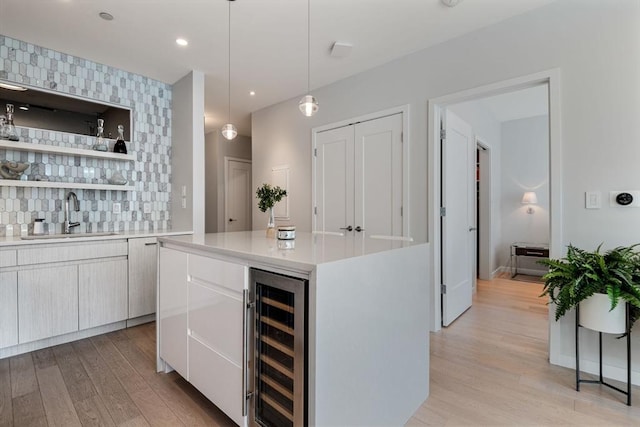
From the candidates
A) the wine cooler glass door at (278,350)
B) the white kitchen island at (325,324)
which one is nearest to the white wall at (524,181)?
the white kitchen island at (325,324)

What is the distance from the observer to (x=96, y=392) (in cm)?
198

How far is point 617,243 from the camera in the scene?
6.93 feet

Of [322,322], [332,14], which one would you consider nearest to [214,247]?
[322,322]

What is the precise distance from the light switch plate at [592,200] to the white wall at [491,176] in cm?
229

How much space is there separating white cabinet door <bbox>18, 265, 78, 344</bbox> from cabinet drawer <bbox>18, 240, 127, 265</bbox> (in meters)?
0.09

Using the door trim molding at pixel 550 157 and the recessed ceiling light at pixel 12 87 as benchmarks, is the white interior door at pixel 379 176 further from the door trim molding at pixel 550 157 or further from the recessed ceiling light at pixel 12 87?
the recessed ceiling light at pixel 12 87

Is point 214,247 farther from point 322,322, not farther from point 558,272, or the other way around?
point 558,272

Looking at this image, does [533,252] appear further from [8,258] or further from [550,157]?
[8,258]

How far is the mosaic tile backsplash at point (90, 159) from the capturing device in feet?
9.48

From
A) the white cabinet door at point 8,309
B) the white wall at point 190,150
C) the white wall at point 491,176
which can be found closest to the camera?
the white cabinet door at point 8,309

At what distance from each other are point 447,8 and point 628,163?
1.70 meters

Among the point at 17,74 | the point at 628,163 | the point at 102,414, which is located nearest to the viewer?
the point at 102,414

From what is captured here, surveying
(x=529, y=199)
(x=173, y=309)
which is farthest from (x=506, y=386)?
(x=529, y=199)

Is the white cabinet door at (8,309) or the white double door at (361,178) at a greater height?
the white double door at (361,178)
